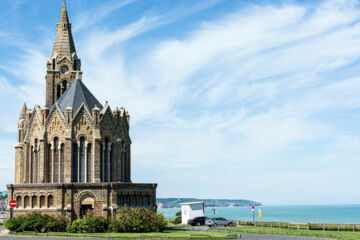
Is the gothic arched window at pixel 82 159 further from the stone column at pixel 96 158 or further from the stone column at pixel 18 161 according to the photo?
the stone column at pixel 18 161

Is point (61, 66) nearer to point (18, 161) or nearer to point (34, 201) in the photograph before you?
point (18, 161)

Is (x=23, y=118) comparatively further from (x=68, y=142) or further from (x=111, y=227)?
(x=111, y=227)

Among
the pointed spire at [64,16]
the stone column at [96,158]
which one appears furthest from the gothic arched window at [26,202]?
the pointed spire at [64,16]

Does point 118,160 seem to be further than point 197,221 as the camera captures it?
No

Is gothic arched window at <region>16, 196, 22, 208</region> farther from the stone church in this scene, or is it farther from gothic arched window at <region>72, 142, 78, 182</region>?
gothic arched window at <region>72, 142, 78, 182</region>

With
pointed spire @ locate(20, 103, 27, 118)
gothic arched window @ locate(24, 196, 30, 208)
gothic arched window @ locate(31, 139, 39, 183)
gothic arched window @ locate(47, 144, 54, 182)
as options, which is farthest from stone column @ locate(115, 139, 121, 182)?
pointed spire @ locate(20, 103, 27, 118)

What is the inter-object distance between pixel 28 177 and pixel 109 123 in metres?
12.8

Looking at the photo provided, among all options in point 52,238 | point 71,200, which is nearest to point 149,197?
point 71,200

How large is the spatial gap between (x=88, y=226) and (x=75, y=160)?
13.2 metres

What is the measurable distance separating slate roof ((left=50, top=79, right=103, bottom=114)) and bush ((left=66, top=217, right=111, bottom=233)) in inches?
647

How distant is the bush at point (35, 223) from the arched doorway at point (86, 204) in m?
3.20

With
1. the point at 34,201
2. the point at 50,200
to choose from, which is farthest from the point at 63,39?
the point at 50,200

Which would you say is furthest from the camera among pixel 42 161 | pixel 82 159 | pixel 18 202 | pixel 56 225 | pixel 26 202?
pixel 42 161

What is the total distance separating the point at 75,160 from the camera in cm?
5500
